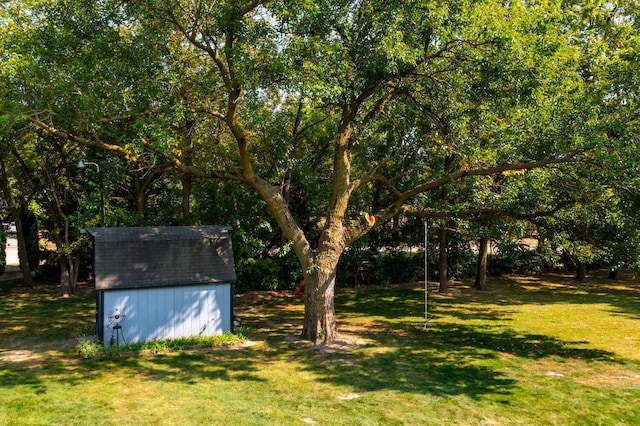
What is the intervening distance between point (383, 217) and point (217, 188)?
10.5m

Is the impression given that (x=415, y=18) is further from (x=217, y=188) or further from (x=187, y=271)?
(x=217, y=188)

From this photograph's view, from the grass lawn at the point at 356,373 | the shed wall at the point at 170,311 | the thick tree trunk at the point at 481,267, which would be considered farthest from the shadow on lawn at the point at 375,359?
the thick tree trunk at the point at 481,267

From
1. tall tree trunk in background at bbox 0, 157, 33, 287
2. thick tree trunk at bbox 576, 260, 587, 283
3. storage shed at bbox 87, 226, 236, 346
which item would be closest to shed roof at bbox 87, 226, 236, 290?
storage shed at bbox 87, 226, 236, 346

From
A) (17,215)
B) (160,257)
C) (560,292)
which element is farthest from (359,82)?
(17,215)

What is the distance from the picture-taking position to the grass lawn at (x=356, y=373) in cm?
987

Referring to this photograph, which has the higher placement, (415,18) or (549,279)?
(415,18)

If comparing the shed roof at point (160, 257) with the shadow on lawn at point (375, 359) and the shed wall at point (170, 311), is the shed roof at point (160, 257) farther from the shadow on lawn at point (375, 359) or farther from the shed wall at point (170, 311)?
the shadow on lawn at point (375, 359)

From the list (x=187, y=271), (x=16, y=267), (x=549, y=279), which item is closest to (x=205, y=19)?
(x=187, y=271)

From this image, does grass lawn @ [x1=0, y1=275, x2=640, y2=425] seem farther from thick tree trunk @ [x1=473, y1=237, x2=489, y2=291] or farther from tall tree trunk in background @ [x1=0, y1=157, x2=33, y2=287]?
thick tree trunk @ [x1=473, y1=237, x2=489, y2=291]

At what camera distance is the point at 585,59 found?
14172 millimetres

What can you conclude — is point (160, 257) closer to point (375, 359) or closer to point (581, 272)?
point (375, 359)

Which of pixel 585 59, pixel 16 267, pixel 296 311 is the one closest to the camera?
pixel 585 59

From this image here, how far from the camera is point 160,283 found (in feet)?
49.1

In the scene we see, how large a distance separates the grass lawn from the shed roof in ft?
7.15
